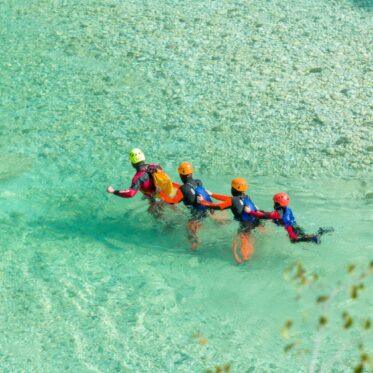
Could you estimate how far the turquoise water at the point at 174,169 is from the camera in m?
8.61

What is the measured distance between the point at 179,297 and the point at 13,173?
387 cm

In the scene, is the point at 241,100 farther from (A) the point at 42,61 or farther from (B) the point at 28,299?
(B) the point at 28,299

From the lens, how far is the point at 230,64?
46.4ft

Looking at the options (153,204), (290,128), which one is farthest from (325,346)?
(290,128)

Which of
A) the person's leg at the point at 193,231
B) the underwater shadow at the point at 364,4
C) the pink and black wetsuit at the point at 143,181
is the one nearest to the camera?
the pink and black wetsuit at the point at 143,181

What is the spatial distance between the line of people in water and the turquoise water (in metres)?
0.18

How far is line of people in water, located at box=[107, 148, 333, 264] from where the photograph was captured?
9.05 meters

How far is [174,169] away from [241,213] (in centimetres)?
253

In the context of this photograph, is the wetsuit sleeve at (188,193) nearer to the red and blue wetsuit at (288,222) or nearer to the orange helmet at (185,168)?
the orange helmet at (185,168)

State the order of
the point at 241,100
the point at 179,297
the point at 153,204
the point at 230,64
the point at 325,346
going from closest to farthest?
Result: the point at 325,346 → the point at 179,297 → the point at 153,204 → the point at 241,100 → the point at 230,64

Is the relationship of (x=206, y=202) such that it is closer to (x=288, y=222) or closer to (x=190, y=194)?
(x=190, y=194)

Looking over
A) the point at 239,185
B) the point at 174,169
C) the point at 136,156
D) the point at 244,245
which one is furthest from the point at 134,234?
the point at 239,185

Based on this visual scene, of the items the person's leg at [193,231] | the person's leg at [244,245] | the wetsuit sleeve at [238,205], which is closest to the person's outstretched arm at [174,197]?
the person's leg at [193,231]

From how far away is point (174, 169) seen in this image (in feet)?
38.2
